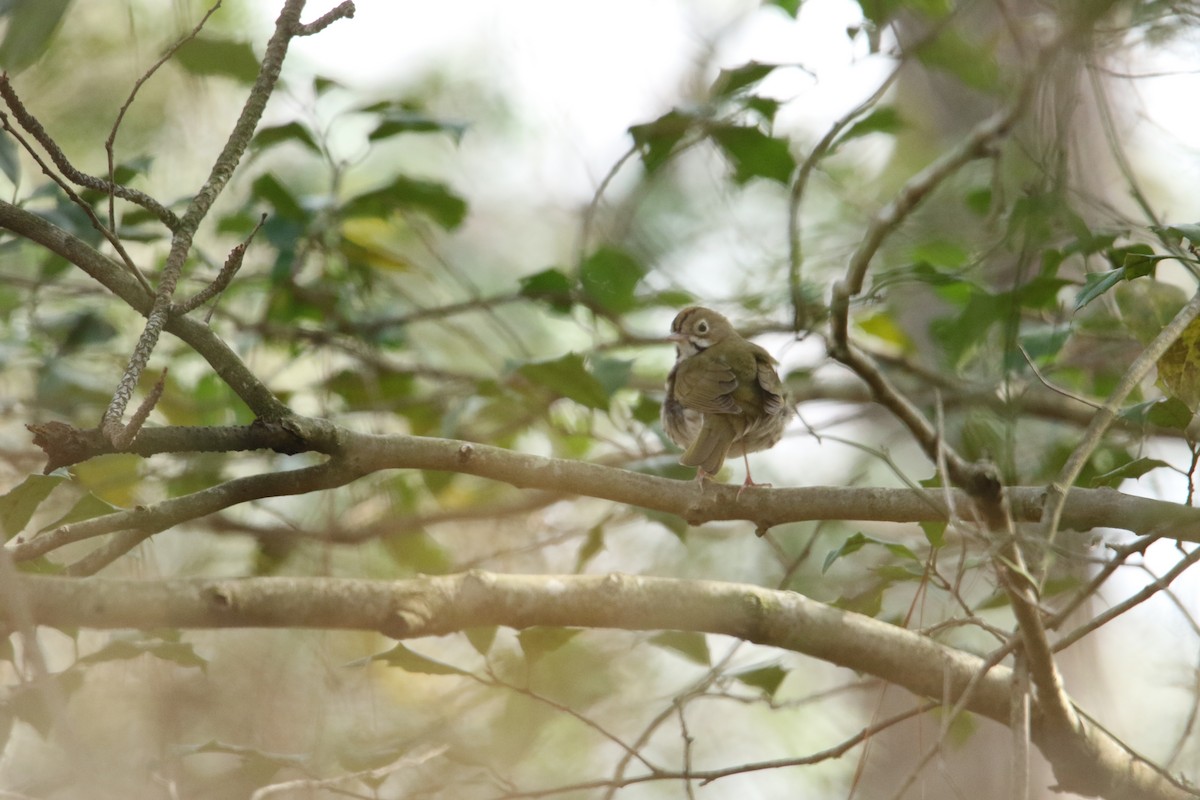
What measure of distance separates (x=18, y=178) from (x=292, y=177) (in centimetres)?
364

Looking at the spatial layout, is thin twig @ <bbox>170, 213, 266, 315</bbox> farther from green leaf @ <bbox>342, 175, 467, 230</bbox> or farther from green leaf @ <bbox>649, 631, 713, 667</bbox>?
green leaf @ <bbox>342, 175, 467, 230</bbox>

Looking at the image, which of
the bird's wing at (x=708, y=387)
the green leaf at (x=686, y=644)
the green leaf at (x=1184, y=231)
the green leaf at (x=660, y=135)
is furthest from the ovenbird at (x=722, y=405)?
the green leaf at (x=1184, y=231)

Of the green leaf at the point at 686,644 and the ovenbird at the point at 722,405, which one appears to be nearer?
the green leaf at the point at 686,644

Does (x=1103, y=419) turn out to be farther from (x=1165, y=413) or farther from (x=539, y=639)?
(x=539, y=639)

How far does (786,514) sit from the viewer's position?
9.08 ft

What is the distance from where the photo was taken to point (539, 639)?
3.04 meters

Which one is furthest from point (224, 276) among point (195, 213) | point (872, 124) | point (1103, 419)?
point (872, 124)

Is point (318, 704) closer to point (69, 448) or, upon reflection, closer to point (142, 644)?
point (142, 644)

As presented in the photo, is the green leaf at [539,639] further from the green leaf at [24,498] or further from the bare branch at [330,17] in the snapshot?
the bare branch at [330,17]

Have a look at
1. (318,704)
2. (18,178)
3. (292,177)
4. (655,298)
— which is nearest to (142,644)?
(18,178)

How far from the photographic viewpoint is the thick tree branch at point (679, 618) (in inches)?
98.7

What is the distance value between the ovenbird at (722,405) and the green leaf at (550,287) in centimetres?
58

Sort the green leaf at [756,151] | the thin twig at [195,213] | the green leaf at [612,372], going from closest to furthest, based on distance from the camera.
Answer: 1. the thin twig at [195,213]
2. the green leaf at [612,372]
3. the green leaf at [756,151]

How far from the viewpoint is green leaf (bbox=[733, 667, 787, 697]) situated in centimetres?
312
